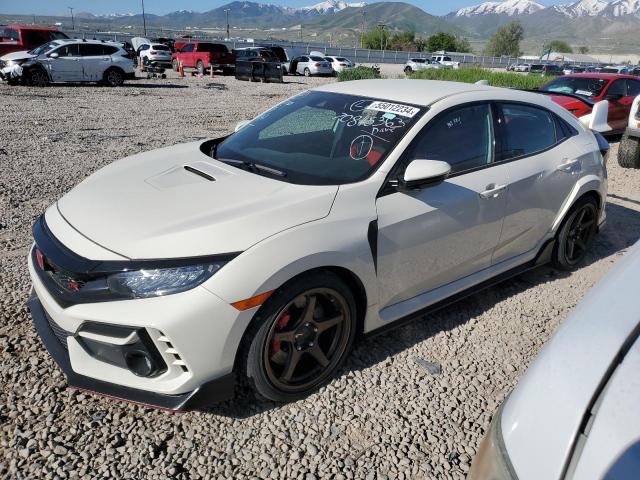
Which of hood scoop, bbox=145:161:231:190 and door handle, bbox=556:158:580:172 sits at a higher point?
hood scoop, bbox=145:161:231:190

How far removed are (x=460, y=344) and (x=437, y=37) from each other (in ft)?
350

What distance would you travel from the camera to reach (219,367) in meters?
2.26

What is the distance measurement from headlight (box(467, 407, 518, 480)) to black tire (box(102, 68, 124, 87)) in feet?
64.1

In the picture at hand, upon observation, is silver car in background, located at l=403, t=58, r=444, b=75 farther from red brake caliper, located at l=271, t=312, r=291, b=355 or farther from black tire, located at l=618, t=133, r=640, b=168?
red brake caliper, located at l=271, t=312, r=291, b=355

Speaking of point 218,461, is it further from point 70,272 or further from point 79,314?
point 70,272

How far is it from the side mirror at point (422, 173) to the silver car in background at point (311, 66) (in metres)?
30.1

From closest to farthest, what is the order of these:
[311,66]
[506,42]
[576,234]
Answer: [576,234] → [311,66] → [506,42]

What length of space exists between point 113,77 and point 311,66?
15700 mm

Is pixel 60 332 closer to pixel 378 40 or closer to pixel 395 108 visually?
pixel 395 108

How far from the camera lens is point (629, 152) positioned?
8094 millimetres

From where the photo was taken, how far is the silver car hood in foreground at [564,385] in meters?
1.20

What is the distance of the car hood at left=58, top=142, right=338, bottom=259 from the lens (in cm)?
226

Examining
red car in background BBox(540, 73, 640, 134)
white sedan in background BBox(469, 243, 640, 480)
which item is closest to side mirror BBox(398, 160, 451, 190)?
white sedan in background BBox(469, 243, 640, 480)

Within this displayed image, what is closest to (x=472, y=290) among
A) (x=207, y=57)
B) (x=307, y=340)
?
(x=307, y=340)
